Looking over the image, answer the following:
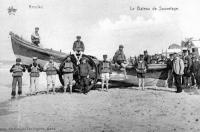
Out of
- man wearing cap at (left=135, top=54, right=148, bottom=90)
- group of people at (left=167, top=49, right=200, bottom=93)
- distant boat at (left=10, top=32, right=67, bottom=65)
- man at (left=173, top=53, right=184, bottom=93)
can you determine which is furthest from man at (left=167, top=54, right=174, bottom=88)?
distant boat at (left=10, top=32, right=67, bottom=65)

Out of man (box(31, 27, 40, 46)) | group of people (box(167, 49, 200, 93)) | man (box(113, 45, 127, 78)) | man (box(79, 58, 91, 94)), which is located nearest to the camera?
man (box(79, 58, 91, 94))

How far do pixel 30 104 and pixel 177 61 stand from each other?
564 centimetres

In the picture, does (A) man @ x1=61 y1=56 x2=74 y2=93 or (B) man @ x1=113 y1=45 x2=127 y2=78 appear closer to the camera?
(A) man @ x1=61 y1=56 x2=74 y2=93

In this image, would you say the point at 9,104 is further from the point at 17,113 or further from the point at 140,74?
the point at 140,74

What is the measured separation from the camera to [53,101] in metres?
9.62

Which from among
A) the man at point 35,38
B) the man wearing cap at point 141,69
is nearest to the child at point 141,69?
the man wearing cap at point 141,69

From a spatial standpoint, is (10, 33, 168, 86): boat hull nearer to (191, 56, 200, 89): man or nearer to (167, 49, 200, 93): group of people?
(167, 49, 200, 93): group of people

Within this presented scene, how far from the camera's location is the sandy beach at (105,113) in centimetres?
675

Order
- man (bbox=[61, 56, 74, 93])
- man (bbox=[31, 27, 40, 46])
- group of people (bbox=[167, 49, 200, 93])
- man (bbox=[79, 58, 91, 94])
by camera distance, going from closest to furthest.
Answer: man (bbox=[61, 56, 74, 93]) < man (bbox=[79, 58, 91, 94]) < group of people (bbox=[167, 49, 200, 93]) < man (bbox=[31, 27, 40, 46])

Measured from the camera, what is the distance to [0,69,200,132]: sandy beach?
6746 mm

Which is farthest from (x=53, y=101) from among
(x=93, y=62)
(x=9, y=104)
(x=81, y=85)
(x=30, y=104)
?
(x=93, y=62)

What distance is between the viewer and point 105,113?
8.11 metres

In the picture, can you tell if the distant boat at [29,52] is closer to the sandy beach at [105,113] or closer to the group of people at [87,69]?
the group of people at [87,69]

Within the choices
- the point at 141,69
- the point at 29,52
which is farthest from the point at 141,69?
the point at 29,52
